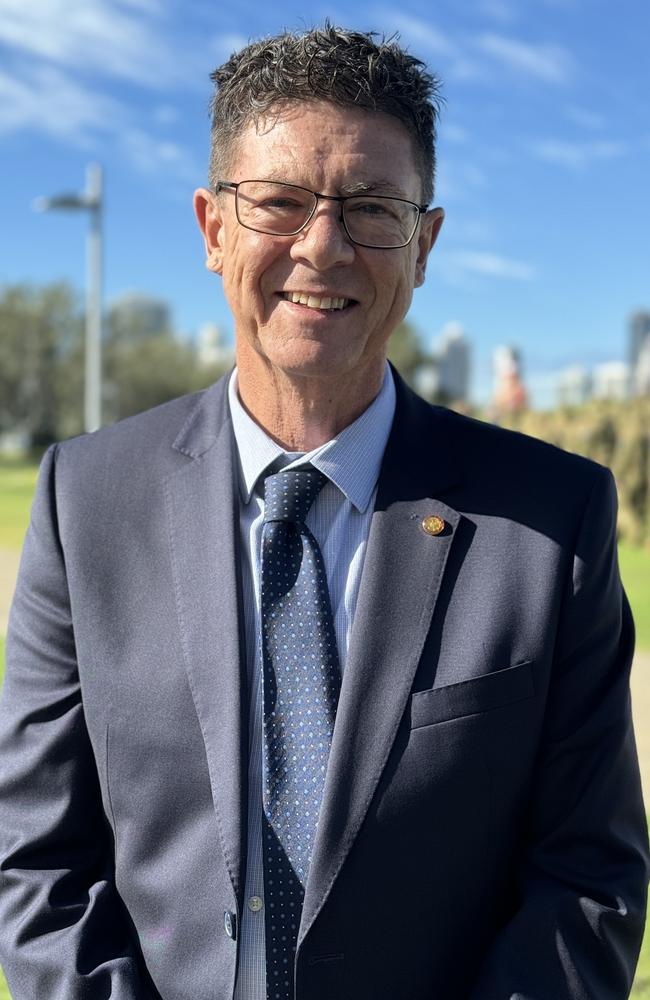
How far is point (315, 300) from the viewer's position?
82.3 inches

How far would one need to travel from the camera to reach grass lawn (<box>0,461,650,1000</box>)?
12.2ft

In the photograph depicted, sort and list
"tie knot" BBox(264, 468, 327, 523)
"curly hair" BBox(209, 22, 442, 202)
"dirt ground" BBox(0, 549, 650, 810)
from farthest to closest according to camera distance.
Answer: "dirt ground" BBox(0, 549, 650, 810), "tie knot" BBox(264, 468, 327, 523), "curly hair" BBox(209, 22, 442, 202)

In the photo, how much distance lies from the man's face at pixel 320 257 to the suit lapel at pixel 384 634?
0.27m

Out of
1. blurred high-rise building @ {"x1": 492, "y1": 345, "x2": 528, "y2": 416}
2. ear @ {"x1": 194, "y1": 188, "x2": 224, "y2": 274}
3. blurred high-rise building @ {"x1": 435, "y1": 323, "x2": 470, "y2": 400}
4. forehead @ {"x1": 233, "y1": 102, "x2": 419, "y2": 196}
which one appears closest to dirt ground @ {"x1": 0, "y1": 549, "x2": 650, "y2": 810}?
ear @ {"x1": 194, "y1": 188, "x2": 224, "y2": 274}

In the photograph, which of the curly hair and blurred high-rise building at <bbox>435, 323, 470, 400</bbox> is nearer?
the curly hair

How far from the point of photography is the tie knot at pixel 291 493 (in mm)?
2172

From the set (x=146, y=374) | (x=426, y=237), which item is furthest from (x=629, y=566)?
(x=146, y=374)

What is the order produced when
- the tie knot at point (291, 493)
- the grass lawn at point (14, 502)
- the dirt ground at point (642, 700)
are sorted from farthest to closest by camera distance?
the grass lawn at point (14, 502) < the dirt ground at point (642, 700) < the tie knot at point (291, 493)

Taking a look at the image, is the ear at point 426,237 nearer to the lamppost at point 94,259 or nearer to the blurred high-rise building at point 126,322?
the lamppost at point 94,259

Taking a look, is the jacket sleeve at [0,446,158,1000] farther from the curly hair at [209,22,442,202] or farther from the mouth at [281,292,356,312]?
the curly hair at [209,22,442,202]

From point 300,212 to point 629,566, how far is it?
12.2 metres

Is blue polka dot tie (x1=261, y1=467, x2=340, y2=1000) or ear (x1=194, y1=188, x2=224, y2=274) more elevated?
ear (x1=194, y1=188, x2=224, y2=274)

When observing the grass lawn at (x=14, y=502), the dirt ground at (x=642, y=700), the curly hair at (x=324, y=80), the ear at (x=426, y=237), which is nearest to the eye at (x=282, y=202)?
the curly hair at (x=324, y=80)

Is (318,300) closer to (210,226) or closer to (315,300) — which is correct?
(315,300)
